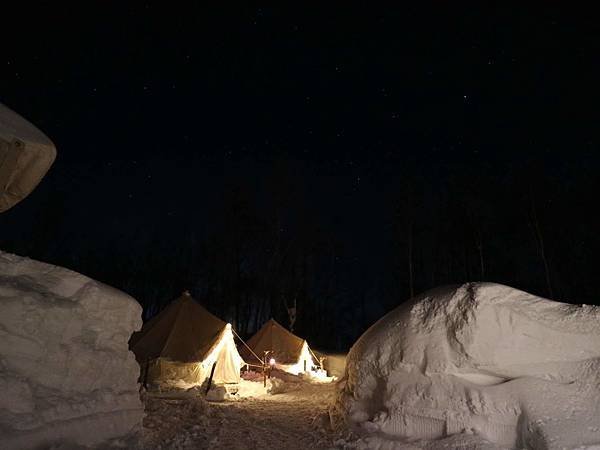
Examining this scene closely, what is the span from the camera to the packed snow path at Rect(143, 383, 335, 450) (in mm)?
5367

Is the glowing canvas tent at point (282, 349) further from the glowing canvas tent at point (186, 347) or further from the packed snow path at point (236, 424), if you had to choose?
the packed snow path at point (236, 424)

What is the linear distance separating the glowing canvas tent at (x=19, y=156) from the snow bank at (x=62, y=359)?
86 centimetres

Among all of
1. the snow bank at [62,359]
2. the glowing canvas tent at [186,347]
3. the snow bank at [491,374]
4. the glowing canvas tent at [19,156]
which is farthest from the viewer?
the glowing canvas tent at [186,347]

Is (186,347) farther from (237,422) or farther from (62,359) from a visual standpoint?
(62,359)

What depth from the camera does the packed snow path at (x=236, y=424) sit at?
17.6 ft

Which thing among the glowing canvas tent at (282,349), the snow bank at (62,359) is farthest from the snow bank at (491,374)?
the glowing canvas tent at (282,349)

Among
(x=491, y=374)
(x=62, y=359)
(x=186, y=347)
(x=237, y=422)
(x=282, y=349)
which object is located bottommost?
(x=237, y=422)

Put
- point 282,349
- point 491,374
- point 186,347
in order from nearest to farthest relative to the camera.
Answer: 1. point 491,374
2. point 186,347
3. point 282,349

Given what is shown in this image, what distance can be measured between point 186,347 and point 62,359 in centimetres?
971

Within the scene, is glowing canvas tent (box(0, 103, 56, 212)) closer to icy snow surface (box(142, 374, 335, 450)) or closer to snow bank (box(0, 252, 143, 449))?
snow bank (box(0, 252, 143, 449))

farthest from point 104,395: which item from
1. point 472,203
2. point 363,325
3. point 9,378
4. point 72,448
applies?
point 363,325

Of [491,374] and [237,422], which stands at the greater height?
[491,374]

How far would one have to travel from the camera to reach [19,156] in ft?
13.6

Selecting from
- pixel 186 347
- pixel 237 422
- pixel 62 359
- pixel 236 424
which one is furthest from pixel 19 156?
pixel 186 347
